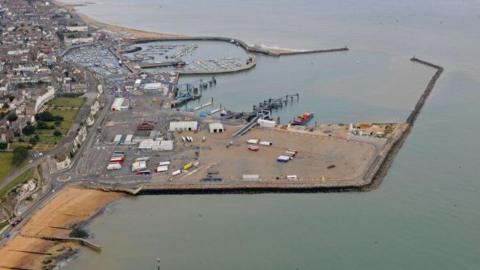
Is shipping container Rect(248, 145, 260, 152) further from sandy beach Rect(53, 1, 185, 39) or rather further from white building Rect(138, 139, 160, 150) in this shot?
sandy beach Rect(53, 1, 185, 39)

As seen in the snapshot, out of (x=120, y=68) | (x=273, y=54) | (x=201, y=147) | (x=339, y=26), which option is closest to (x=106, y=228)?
(x=201, y=147)

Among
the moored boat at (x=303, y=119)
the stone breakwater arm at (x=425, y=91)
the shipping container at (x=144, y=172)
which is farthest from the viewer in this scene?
the stone breakwater arm at (x=425, y=91)

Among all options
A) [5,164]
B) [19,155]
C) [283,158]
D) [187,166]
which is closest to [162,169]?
[187,166]

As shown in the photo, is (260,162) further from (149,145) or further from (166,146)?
(149,145)

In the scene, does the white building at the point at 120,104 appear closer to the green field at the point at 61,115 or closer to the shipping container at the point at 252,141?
the green field at the point at 61,115

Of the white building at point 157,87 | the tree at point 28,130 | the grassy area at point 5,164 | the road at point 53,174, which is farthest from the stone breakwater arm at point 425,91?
the grassy area at point 5,164

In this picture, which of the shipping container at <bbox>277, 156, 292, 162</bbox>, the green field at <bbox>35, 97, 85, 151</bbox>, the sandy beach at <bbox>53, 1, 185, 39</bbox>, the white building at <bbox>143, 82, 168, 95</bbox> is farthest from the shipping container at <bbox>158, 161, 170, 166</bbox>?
the sandy beach at <bbox>53, 1, 185, 39</bbox>

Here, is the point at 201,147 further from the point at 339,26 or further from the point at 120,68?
the point at 339,26
